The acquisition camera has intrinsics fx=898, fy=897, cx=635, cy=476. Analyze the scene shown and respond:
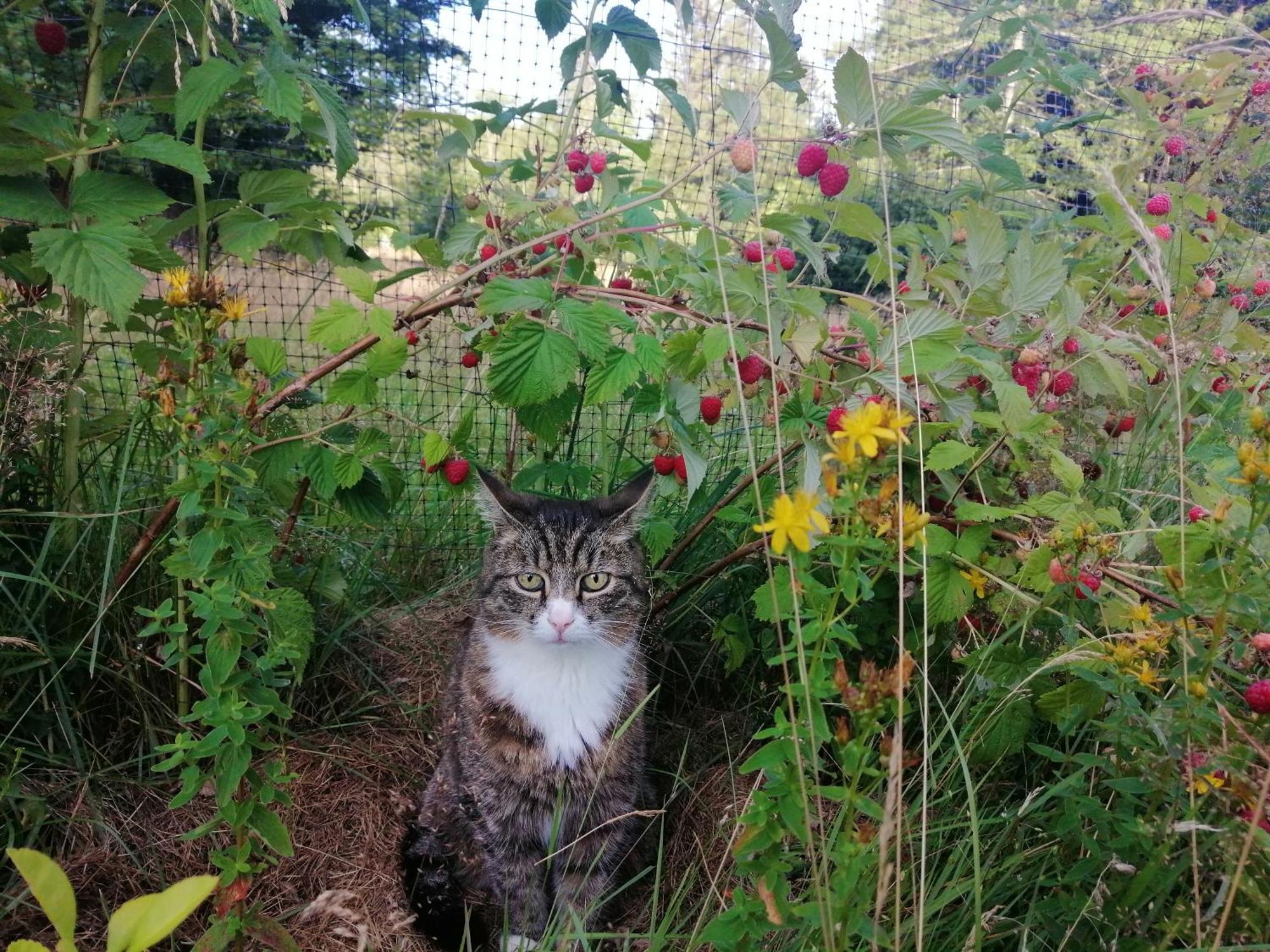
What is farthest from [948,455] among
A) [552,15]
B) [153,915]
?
[153,915]

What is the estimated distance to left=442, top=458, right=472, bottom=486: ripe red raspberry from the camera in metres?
2.21

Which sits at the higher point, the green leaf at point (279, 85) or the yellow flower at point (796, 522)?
the green leaf at point (279, 85)

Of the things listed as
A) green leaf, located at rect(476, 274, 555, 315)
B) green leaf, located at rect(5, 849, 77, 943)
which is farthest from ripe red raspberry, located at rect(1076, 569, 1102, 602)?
green leaf, located at rect(5, 849, 77, 943)

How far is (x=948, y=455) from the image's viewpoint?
187 cm

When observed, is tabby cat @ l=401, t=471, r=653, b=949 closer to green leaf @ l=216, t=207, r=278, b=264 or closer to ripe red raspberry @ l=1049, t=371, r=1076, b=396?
green leaf @ l=216, t=207, r=278, b=264

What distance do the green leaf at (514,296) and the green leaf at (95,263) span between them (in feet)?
2.34

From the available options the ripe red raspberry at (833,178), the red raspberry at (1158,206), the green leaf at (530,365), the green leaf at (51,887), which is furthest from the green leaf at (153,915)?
the red raspberry at (1158,206)

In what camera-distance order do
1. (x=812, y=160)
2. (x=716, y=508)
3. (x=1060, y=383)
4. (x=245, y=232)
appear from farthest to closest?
(x=716, y=508)
(x=245, y=232)
(x=1060, y=383)
(x=812, y=160)

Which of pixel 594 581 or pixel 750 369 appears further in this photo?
pixel 594 581

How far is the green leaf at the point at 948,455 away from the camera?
6.08ft

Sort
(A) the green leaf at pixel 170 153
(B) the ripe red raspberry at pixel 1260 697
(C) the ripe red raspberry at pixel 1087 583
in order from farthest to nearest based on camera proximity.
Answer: (A) the green leaf at pixel 170 153 → (C) the ripe red raspberry at pixel 1087 583 → (B) the ripe red raspberry at pixel 1260 697

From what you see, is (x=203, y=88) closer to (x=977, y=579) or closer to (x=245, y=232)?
(x=245, y=232)

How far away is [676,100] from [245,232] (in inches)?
44.0

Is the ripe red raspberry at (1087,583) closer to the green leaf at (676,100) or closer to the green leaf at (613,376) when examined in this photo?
the green leaf at (613,376)
